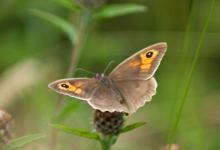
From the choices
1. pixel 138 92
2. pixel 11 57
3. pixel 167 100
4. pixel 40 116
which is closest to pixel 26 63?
pixel 11 57

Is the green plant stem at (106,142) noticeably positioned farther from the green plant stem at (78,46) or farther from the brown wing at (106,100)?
the green plant stem at (78,46)

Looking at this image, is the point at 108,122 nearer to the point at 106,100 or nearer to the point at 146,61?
the point at 106,100

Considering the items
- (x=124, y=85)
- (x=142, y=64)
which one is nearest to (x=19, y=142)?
(x=124, y=85)

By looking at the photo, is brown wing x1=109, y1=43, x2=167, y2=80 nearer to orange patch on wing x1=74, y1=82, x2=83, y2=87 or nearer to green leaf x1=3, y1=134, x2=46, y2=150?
orange patch on wing x1=74, y1=82, x2=83, y2=87

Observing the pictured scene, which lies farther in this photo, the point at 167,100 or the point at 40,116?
the point at 167,100

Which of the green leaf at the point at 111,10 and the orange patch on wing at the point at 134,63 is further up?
the orange patch on wing at the point at 134,63

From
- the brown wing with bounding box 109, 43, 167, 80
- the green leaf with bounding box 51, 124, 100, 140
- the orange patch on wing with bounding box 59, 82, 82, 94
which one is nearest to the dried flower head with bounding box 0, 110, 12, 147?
the green leaf with bounding box 51, 124, 100, 140

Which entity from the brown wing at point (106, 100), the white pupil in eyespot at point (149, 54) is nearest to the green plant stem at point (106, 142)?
the brown wing at point (106, 100)

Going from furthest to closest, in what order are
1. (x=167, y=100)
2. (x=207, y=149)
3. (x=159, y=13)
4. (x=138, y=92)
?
1. (x=159, y=13)
2. (x=167, y=100)
3. (x=207, y=149)
4. (x=138, y=92)

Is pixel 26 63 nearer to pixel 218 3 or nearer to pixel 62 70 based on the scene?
pixel 62 70
